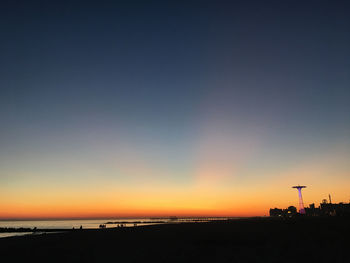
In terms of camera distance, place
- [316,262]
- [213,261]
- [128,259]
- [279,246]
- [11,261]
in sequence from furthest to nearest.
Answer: [279,246], [11,261], [128,259], [213,261], [316,262]

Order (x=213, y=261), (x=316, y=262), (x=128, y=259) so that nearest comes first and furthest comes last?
(x=316, y=262), (x=213, y=261), (x=128, y=259)

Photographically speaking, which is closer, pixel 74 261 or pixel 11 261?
pixel 74 261

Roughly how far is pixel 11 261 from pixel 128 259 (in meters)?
7.60

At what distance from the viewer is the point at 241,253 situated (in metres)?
14.4

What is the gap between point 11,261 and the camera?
15172 mm

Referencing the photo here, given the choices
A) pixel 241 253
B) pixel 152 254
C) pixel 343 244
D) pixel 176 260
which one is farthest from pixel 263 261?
pixel 343 244

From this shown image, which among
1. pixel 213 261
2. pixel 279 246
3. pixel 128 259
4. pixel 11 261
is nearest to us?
pixel 213 261

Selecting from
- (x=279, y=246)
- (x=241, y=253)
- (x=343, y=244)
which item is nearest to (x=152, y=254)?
(x=241, y=253)

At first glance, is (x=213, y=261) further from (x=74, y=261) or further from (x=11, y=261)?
(x=11, y=261)

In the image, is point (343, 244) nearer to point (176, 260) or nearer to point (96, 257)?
point (176, 260)

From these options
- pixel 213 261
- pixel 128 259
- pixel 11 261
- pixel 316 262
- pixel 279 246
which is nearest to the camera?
pixel 316 262

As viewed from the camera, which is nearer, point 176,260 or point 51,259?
point 176,260

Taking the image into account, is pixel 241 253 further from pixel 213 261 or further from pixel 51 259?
Answer: pixel 51 259

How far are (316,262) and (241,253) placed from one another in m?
3.99
